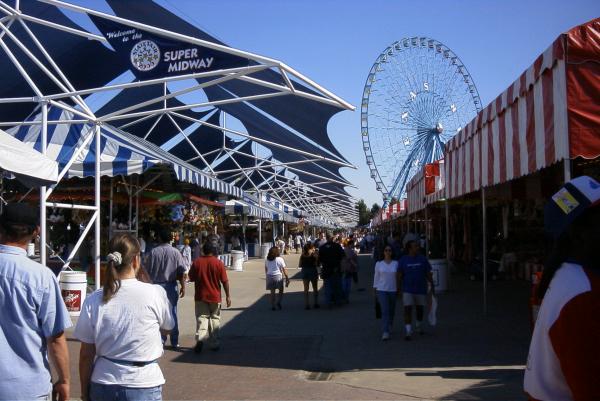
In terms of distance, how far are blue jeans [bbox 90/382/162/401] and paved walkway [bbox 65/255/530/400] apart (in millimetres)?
3658

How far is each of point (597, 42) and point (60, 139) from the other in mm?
10639

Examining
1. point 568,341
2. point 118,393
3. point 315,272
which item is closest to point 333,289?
point 315,272

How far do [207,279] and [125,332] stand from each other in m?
6.36

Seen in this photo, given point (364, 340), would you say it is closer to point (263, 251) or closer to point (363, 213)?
point (263, 251)

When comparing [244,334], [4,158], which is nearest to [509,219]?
[244,334]

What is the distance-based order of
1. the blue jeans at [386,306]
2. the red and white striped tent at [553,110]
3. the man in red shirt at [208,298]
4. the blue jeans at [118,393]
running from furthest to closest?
the blue jeans at [386,306] → the man in red shirt at [208,298] → the red and white striped tent at [553,110] → the blue jeans at [118,393]

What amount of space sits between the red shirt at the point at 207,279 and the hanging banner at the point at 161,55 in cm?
302

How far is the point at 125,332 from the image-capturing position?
368cm

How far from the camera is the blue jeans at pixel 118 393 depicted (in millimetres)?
3572

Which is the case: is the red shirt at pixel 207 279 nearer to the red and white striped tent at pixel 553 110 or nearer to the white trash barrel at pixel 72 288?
the white trash barrel at pixel 72 288

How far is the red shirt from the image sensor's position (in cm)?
998

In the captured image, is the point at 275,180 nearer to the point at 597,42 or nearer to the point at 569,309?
the point at 597,42

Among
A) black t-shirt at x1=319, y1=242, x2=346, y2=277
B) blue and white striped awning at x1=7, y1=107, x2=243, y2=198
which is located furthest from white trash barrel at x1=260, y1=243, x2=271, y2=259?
blue and white striped awning at x1=7, y1=107, x2=243, y2=198

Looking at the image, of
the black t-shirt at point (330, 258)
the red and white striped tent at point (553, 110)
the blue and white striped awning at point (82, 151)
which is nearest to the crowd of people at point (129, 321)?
the red and white striped tent at point (553, 110)
